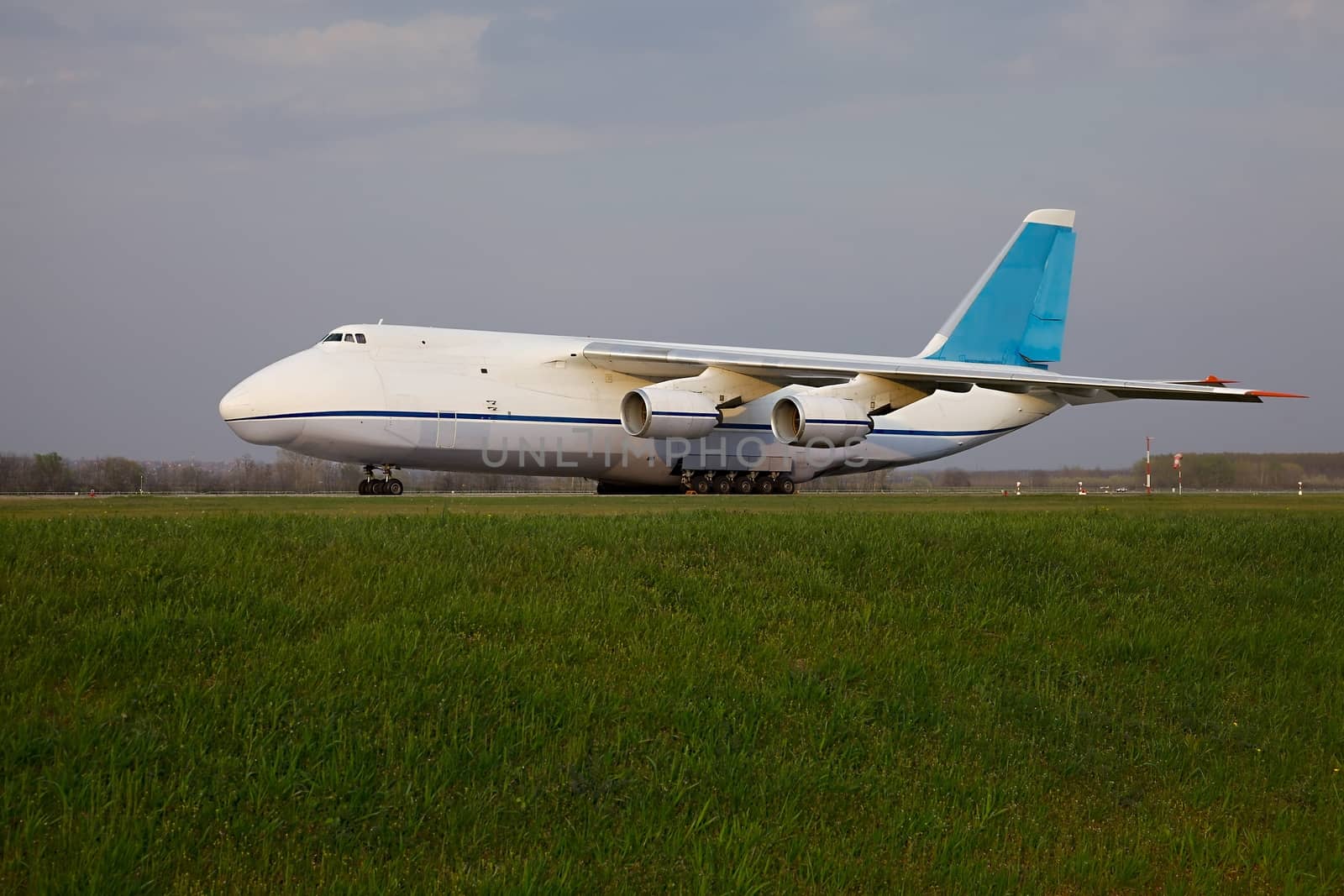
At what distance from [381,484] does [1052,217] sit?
656 inches

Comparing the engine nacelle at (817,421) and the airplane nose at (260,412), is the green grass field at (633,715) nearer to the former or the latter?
the airplane nose at (260,412)

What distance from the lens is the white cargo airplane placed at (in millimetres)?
20781

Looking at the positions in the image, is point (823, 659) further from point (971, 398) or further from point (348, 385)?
point (971, 398)

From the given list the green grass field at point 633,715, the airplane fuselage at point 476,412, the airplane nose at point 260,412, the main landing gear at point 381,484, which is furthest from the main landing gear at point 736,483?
the green grass field at point 633,715

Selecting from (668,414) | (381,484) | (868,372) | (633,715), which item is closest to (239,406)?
(381,484)

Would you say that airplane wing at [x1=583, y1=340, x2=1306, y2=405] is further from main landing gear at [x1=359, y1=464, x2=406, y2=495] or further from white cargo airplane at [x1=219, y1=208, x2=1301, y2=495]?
main landing gear at [x1=359, y1=464, x2=406, y2=495]

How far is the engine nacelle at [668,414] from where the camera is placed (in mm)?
21547

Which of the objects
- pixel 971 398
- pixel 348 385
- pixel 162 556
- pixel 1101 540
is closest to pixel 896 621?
pixel 1101 540

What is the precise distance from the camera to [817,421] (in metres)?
22.0

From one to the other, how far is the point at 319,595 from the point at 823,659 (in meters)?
3.30

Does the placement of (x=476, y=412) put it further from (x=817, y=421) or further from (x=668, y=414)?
(x=817, y=421)

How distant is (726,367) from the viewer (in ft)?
74.8

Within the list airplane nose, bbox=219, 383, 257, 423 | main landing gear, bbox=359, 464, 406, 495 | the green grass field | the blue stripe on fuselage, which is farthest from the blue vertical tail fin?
the green grass field

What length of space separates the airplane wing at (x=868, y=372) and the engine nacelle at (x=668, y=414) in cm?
77
